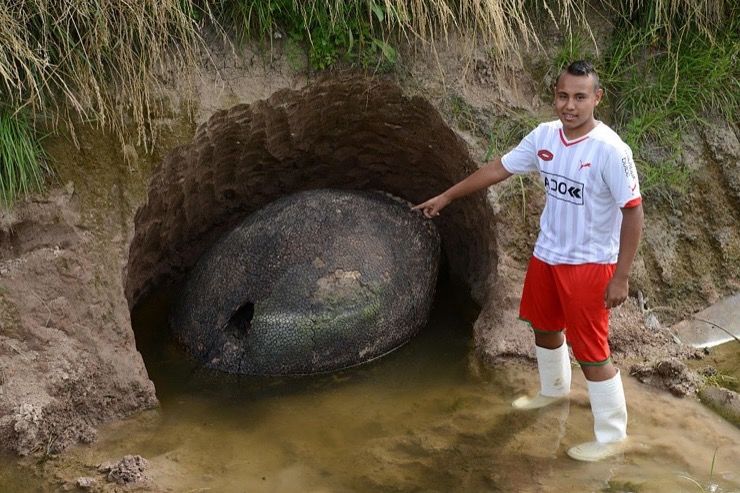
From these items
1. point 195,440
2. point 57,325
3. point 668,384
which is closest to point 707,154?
point 668,384

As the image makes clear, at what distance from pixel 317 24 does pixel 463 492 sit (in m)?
2.18

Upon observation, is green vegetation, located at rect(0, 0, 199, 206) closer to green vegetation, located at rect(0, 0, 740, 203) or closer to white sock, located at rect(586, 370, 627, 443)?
green vegetation, located at rect(0, 0, 740, 203)

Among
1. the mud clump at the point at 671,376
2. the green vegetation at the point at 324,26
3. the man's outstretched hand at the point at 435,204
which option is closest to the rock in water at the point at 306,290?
the man's outstretched hand at the point at 435,204

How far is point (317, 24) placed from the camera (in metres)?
4.24

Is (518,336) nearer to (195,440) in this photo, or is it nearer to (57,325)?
(195,440)

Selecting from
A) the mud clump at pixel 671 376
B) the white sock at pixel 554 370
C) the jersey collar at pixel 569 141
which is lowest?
the mud clump at pixel 671 376

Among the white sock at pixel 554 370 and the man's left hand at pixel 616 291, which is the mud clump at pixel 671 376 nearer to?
the white sock at pixel 554 370

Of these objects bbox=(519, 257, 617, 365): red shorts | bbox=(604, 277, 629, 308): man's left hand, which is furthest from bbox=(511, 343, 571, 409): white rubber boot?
bbox=(604, 277, 629, 308): man's left hand

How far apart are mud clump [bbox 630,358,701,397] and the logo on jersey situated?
1039 millimetres

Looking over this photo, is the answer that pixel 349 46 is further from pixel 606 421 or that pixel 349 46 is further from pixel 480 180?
pixel 606 421

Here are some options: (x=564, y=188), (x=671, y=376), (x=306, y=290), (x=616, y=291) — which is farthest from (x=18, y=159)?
(x=671, y=376)

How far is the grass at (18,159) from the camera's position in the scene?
3732 millimetres

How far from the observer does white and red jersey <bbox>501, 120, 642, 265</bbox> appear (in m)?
3.13

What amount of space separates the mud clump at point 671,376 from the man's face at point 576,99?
1.24 metres
